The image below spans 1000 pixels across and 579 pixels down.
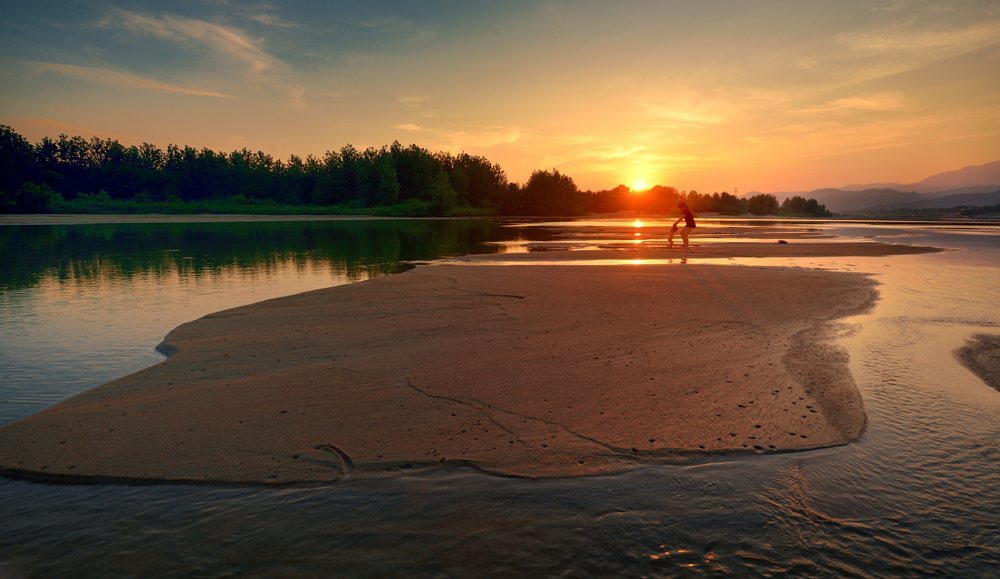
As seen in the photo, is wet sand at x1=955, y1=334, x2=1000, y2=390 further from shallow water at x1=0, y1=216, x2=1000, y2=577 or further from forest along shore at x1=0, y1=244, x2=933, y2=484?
shallow water at x1=0, y1=216, x2=1000, y2=577

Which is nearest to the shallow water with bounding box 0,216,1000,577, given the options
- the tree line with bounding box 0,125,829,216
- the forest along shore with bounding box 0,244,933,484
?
the forest along shore with bounding box 0,244,933,484

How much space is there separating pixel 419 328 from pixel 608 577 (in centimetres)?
655

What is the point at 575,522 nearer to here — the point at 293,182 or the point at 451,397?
the point at 451,397

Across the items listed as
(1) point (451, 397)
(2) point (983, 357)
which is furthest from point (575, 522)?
(2) point (983, 357)

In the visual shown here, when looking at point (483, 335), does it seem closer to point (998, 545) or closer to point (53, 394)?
point (53, 394)

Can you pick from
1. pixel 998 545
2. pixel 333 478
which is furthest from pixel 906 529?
pixel 333 478

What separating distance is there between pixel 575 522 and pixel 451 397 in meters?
2.51

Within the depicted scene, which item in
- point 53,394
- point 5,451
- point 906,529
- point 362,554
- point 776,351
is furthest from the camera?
point 776,351

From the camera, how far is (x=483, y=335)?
28.0 feet

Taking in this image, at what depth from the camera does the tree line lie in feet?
355

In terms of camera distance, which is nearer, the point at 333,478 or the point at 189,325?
the point at 333,478

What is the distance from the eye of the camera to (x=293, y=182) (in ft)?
401

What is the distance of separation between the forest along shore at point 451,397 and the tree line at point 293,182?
10280 centimetres

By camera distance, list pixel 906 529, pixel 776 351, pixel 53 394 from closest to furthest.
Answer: pixel 906 529
pixel 53 394
pixel 776 351
